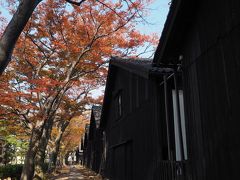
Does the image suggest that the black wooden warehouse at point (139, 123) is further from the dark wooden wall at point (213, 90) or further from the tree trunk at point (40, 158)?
the tree trunk at point (40, 158)

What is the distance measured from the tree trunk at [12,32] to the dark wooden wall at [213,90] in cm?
431

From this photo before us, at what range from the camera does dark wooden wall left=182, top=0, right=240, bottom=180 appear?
5.28m

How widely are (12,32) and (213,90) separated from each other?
4.99m

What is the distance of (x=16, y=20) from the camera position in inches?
274

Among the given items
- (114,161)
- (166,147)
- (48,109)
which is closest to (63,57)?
(48,109)

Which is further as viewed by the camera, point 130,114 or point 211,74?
point 130,114

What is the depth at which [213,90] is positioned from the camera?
605cm

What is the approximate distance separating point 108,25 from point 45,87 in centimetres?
569

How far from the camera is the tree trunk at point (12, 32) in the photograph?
6.72m

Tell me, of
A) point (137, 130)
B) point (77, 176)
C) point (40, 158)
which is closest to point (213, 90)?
point (137, 130)

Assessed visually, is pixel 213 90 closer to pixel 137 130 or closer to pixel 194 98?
pixel 194 98

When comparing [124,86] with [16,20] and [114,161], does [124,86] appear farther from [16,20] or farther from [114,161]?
[16,20]

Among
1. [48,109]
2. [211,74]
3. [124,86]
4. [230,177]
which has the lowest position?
[230,177]

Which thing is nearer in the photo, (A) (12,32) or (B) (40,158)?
(A) (12,32)
